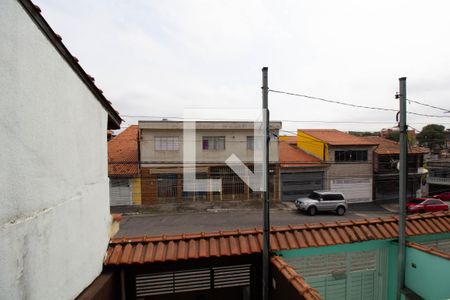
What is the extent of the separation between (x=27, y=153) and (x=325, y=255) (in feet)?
17.7

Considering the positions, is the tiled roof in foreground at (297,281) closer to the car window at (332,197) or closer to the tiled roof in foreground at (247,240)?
the tiled roof in foreground at (247,240)

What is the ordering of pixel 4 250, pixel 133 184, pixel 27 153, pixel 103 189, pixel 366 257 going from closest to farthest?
pixel 4 250 < pixel 27 153 < pixel 103 189 < pixel 366 257 < pixel 133 184

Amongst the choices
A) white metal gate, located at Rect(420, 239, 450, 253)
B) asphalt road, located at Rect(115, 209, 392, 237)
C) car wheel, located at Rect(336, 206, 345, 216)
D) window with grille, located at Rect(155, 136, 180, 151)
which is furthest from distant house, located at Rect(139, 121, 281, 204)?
white metal gate, located at Rect(420, 239, 450, 253)

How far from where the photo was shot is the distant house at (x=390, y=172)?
2077 cm

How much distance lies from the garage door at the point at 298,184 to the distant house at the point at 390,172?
561 centimetres

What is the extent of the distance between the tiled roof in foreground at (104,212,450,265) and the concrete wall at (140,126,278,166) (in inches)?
519

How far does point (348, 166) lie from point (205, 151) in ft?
41.5

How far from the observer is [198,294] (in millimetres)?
4633

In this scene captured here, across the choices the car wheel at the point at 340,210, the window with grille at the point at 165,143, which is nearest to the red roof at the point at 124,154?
the window with grille at the point at 165,143

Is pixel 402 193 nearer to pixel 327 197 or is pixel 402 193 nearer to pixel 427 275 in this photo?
pixel 427 275

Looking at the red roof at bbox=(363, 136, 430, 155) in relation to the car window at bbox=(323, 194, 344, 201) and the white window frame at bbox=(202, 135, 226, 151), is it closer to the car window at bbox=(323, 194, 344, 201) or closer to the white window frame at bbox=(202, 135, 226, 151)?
the car window at bbox=(323, 194, 344, 201)

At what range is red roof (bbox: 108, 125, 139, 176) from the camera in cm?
1764

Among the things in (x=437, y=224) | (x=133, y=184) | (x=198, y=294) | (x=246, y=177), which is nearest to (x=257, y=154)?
(x=246, y=177)

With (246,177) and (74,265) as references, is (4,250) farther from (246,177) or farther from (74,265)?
(246,177)
